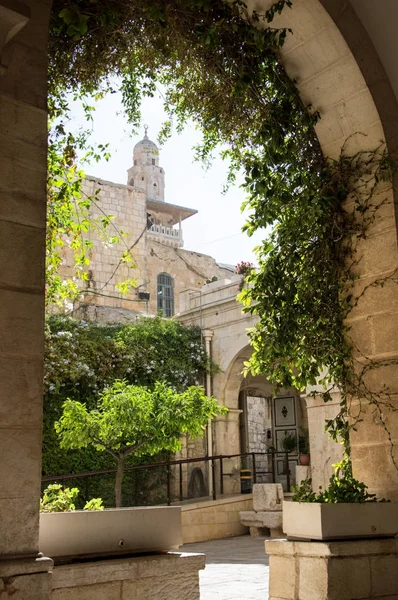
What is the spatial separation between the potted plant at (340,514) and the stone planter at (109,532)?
0.73 m

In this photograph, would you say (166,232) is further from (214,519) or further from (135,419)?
(135,419)

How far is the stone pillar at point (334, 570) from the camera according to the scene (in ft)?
10.6

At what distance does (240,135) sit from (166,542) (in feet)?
8.40

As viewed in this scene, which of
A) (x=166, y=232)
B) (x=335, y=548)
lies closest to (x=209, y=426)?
(x=335, y=548)

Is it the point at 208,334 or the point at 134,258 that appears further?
the point at 134,258

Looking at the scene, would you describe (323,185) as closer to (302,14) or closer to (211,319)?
(302,14)

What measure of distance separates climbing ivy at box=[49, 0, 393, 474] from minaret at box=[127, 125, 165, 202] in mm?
24481

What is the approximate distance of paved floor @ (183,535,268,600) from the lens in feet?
17.2

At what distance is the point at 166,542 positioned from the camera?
Result: 2.91 metres

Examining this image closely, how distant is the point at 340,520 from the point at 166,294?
16683 millimetres

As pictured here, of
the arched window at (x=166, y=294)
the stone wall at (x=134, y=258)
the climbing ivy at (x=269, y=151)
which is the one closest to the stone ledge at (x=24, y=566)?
the climbing ivy at (x=269, y=151)

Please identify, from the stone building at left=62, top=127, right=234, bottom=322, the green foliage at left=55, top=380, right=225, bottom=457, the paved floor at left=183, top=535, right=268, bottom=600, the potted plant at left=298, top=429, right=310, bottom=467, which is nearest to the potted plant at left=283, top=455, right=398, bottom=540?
the paved floor at left=183, top=535, right=268, bottom=600

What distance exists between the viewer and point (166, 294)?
1994 centimetres

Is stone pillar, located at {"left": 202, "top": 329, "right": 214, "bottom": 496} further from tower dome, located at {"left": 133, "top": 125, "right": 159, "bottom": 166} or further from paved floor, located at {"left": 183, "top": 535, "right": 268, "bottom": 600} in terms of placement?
tower dome, located at {"left": 133, "top": 125, "right": 159, "bottom": 166}
